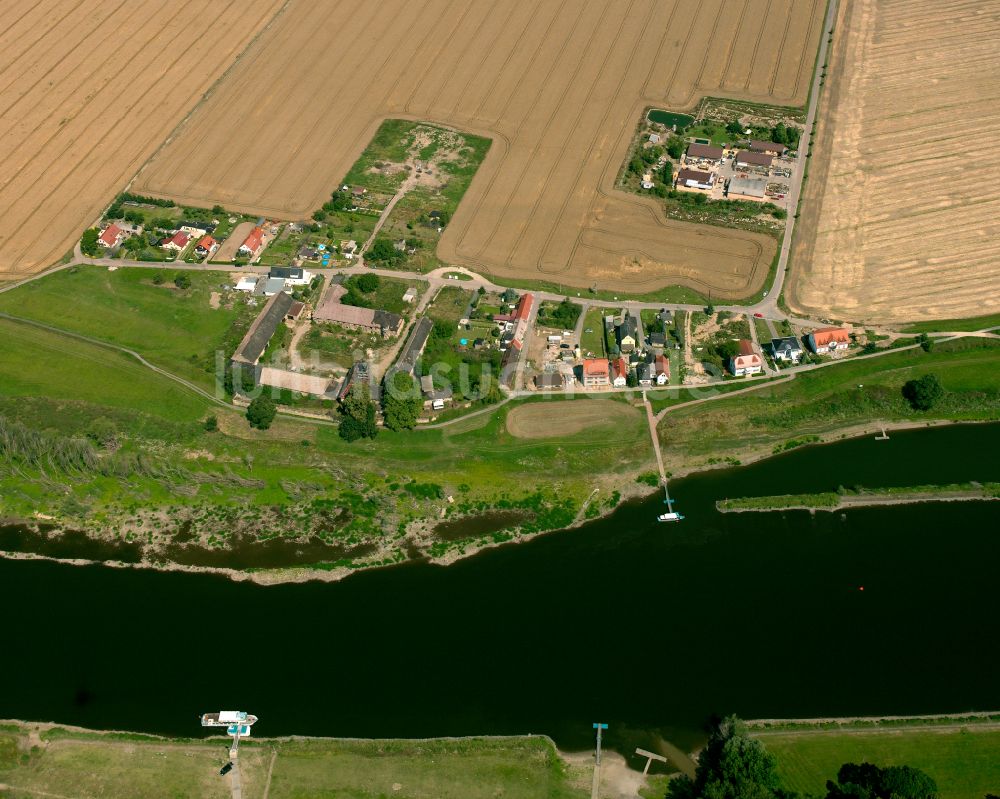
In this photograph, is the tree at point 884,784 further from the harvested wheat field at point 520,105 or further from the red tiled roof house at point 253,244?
the red tiled roof house at point 253,244

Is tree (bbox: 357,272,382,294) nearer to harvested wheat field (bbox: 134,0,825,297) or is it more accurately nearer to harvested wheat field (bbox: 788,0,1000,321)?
harvested wheat field (bbox: 134,0,825,297)

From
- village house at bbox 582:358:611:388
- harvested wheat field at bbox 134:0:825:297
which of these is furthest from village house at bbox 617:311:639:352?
harvested wheat field at bbox 134:0:825:297

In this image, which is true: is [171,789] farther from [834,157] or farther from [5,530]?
[834,157]

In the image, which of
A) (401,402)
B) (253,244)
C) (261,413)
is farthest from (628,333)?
(253,244)

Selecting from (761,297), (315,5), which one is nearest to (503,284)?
(761,297)

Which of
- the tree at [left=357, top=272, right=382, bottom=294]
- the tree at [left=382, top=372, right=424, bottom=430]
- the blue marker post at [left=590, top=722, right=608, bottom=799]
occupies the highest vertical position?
the tree at [left=357, top=272, right=382, bottom=294]
